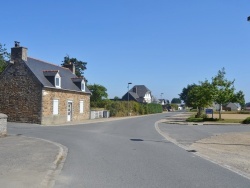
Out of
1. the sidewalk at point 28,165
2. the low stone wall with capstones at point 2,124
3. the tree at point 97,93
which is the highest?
the tree at point 97,93

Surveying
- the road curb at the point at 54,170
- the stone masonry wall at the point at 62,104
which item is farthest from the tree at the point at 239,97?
the road curb at the point at 54,170

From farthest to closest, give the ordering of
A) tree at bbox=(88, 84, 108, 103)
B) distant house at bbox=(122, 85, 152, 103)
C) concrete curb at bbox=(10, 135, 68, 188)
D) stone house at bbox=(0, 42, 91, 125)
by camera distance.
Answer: distant house at bbox=(122, 85, 152, 103) → tree at bbox=(88, 84, 108, 103) → stone house at bbox=(0, 42, 91, 125) → concrete curb at bbox=(10, 135, 68, 188)

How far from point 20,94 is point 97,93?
3185cm

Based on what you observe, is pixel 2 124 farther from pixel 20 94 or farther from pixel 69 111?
pixel 69 111

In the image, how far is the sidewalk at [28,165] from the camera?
7516 millimetres

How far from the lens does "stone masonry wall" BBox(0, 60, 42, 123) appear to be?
1163 inches

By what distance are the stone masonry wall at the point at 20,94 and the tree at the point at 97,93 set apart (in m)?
30.7

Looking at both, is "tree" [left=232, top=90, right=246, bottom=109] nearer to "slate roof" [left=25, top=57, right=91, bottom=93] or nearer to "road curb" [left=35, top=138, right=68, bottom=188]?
"slate roof" [left=25, top=57, right=91, bottom=93]

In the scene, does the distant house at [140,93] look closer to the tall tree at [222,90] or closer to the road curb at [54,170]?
the tall tree at [222,90]

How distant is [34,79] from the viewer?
96.9 feet

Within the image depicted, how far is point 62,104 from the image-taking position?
33469mm

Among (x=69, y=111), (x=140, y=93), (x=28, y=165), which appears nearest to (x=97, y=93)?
(x=69, y=111)

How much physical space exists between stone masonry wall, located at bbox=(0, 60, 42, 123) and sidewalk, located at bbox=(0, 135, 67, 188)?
15942mm

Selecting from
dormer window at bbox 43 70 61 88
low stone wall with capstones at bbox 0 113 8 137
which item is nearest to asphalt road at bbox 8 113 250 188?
low stone wall with capstones at bbox 0 113 8 137
